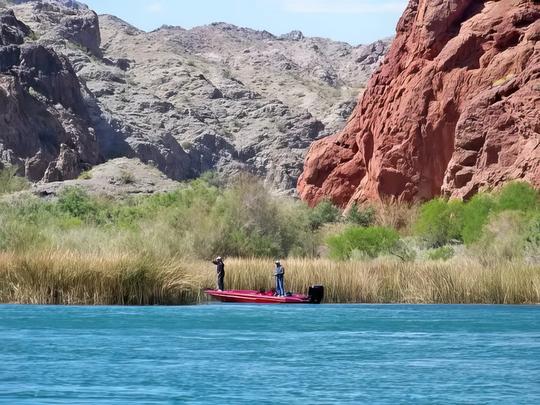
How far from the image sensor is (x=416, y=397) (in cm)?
2033

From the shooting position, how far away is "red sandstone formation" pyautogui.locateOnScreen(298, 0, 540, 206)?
64.2 meters

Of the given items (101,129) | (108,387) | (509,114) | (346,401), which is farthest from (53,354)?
(101,129)

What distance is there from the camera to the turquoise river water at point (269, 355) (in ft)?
67.8

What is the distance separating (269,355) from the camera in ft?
85.0

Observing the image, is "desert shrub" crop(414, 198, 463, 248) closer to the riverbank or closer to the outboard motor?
the riverbank

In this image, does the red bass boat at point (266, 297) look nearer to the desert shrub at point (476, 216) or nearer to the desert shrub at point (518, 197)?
the desert shrub at point (476, 216)

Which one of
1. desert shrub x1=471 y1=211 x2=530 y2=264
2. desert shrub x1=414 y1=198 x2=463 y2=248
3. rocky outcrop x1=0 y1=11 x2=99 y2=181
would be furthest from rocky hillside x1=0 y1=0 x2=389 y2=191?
desert shrub x1=471 y1=211 x2=530 y2=264

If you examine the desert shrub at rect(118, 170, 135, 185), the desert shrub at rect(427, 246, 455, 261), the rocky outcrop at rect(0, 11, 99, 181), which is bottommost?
the desert shrub at rect(427, 246, 455, 261)

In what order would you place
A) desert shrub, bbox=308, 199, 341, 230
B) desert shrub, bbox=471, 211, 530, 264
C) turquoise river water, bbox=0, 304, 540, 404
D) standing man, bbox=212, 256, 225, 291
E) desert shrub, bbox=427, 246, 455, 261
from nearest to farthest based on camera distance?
turquoise river water, bbox=0, 304, 540, 404 → standing man, bbox=212, 256, 225, 291 → desert shrub, bbox=471, 211, 530, 264 → desert shrub, bbox=427, 246, 455, 261 → desert shrub, bbox=308, 199, 341, 230

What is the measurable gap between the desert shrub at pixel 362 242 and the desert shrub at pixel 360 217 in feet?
29.8

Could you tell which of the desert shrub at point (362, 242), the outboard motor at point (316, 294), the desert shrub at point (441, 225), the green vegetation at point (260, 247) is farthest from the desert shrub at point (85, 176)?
the outboard motor at point (316, 294)

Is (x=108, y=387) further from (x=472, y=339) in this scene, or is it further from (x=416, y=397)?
(x=472, y=339)

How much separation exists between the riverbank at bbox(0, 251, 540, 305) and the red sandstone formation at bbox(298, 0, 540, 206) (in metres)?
21.8

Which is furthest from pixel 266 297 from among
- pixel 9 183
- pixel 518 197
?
pixel 9 183
